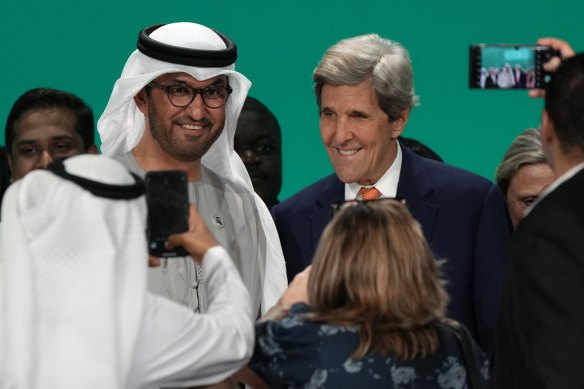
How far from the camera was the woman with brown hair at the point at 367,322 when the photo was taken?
327 cm

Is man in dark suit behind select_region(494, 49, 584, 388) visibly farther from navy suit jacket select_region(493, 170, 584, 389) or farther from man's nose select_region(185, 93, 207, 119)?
man's nose select_region(185, 93, 207, 119)

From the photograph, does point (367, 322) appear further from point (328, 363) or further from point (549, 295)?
point (549, 295)

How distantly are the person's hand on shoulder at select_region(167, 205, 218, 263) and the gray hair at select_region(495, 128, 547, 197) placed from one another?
6.72ft

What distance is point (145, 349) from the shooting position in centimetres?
307

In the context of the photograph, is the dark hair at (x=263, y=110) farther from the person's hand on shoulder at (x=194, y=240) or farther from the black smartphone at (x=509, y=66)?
the person's hand on shoulder at (x=194, y=240)

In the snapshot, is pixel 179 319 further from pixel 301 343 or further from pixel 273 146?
pixel 273 146

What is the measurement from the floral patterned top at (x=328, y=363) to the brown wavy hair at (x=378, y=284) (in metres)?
0.02

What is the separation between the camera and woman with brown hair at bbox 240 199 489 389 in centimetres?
327

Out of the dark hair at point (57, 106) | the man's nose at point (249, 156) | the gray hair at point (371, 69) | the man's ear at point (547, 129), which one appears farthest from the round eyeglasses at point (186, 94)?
the man's nose at point (249, 156)

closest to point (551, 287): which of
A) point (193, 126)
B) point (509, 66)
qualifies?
point (509, 66)

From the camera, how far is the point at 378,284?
10.8ft

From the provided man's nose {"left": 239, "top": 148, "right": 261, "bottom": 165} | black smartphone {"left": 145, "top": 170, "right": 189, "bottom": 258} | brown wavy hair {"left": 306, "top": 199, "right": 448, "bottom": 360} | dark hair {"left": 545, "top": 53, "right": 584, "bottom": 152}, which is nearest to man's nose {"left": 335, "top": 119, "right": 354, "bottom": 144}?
brown wavy hair {"left": 306, "top": 199, "right": 448, "bottom": 360}

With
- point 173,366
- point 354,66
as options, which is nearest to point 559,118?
point 173,366

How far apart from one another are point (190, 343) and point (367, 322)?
44cm
